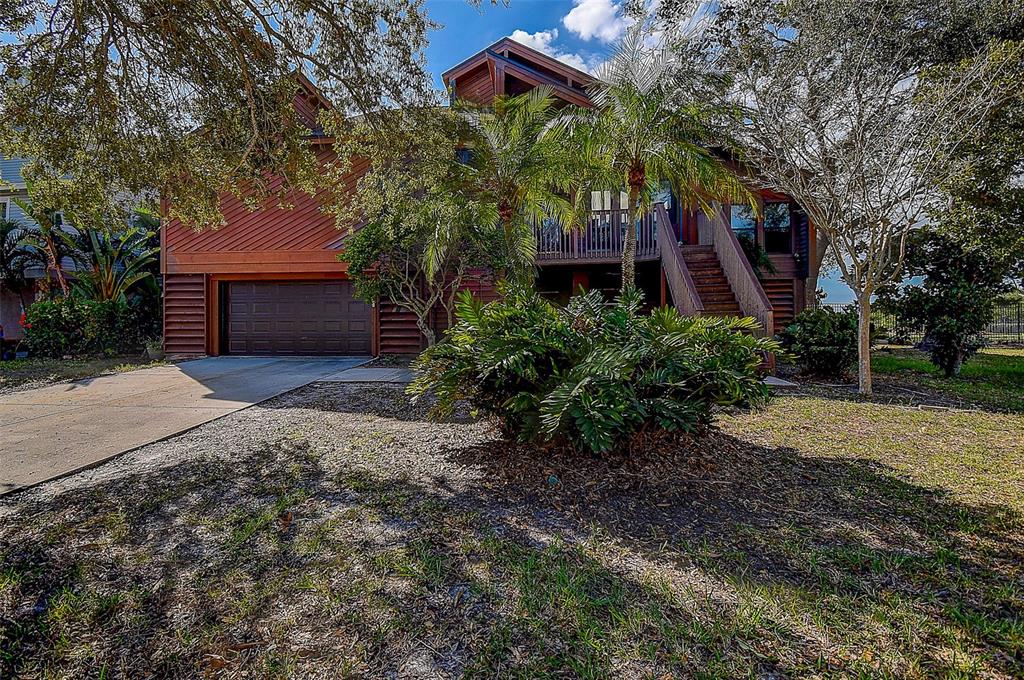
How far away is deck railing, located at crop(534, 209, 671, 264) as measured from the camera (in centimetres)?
1123

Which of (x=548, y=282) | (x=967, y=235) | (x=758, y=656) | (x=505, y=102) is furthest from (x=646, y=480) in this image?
(x=548, y=282)

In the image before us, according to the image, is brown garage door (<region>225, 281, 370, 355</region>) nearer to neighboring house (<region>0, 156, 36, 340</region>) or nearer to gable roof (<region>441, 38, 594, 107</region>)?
gable roof (<region>441, 38, 594, 107</region>)

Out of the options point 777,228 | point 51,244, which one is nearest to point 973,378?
point 777,228

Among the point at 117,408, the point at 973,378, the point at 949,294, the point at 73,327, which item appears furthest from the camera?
the point at 73,327

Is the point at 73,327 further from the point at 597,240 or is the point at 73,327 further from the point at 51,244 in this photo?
the point at 597,240

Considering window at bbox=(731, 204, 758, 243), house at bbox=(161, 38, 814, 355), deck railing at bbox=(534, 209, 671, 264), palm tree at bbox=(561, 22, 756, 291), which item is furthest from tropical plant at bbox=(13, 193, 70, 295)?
window at bbox=(731, 204, 758, 243)

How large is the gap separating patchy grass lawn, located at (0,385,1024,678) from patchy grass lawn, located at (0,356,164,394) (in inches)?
246

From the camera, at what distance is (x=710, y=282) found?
33.9 feet

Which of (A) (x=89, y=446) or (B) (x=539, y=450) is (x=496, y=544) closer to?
(B) (x=539, y=450)

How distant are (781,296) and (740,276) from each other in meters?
4.00

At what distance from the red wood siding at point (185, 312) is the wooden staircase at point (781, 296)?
1345 cm

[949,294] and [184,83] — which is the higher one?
[184,83]

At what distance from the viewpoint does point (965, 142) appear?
7.05 meters

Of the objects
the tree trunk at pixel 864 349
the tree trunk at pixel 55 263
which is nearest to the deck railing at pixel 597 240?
the tree trunk at pixel 864 349
